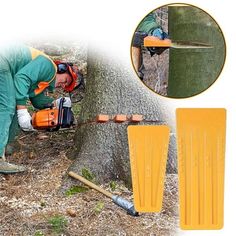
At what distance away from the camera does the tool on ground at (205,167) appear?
10.6 ft

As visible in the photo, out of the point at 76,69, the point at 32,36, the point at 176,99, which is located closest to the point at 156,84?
the point at 176,99

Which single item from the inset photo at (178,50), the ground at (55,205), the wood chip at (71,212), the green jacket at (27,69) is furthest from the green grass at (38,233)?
the inset photo at (178,50)

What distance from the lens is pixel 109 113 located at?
338cm

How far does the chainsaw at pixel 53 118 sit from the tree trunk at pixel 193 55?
548 millimetres

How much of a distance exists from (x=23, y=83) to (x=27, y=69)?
8 centimetres

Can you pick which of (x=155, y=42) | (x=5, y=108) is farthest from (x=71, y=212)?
(x=155, y=42)

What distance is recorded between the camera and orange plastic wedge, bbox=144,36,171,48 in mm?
3158

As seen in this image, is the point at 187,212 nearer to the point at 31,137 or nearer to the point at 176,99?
the point at 176,99

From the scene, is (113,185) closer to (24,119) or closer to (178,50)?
(24,119)

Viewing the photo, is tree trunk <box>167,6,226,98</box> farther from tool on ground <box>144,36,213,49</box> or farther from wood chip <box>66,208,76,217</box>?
wood chip <box>66,208,76,217</box>

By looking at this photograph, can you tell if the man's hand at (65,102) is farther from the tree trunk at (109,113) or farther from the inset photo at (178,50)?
the inset photo at (178,50)

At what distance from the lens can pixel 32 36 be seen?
3352 millimetres

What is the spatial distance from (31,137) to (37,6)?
67cm

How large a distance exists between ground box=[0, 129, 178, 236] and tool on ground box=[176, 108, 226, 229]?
94mm
